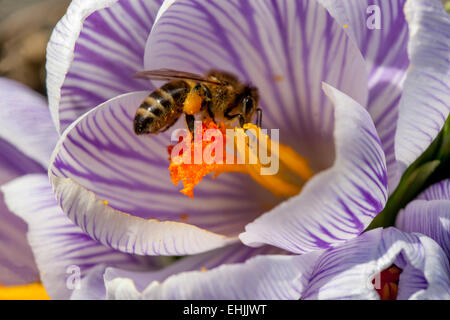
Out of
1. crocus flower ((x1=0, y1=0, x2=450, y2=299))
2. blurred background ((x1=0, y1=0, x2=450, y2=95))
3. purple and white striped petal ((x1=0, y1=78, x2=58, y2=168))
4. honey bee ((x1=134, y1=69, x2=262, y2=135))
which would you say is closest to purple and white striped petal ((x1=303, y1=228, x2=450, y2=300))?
crocus flower ((x1=0, y1=0, x2=450, y2=299))

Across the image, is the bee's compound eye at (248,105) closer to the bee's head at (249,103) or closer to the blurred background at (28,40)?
the bee's head at (249,103)

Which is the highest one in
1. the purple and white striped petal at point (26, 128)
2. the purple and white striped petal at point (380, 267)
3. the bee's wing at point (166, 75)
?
the bee's wing at point (166, 75)

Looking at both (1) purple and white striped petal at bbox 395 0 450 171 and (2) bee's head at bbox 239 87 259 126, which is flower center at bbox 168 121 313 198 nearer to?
(2) bee's head at bbox 239 87 259 126

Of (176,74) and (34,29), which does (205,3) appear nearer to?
(176,74)

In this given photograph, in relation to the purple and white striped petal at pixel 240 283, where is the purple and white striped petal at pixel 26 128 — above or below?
above

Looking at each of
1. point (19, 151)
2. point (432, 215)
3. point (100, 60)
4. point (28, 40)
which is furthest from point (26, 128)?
point (28, 40)

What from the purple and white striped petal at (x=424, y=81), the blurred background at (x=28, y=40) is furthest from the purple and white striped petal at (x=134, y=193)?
the blurred background at (x=28, y=40)

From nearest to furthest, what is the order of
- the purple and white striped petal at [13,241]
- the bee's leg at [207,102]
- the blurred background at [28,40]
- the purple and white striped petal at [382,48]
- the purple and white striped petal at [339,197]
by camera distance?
the purple and white striped petal at [339,197]
the purple and white striped petal at [382,48]
the bee's leg at [207,102]
the purple and white striped petal at [13,241]
the blurred background at [28,40]
